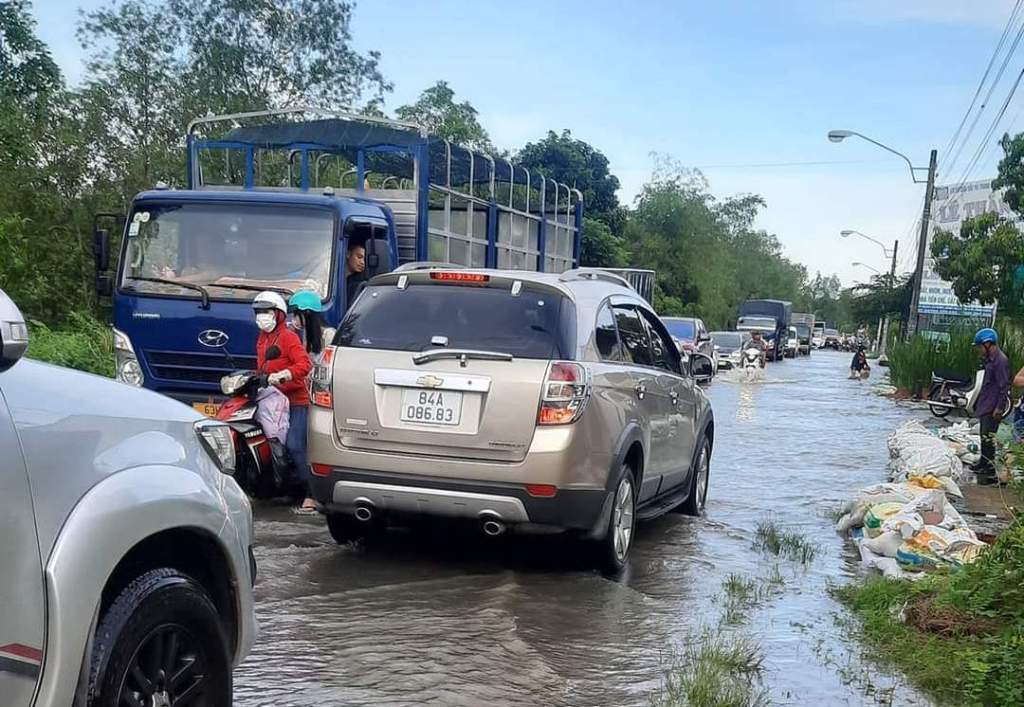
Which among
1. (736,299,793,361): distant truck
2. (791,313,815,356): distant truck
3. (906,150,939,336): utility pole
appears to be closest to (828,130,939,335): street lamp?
(906,150,939,336): utility pole

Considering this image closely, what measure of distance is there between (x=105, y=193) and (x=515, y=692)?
18422mm

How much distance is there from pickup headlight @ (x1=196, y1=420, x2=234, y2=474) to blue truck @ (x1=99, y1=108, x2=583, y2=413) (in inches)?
212

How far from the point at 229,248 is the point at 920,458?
693cm

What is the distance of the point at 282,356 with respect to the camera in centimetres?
845

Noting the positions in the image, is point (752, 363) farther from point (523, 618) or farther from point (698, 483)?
point (523, 618)

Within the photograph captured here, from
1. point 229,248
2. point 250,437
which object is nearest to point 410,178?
point 229,248

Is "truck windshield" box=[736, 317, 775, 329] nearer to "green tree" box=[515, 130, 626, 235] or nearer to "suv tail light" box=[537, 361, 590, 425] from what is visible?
"green tree" box=[515, 130, 626, 235]

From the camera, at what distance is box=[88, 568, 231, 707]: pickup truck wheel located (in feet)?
9.76

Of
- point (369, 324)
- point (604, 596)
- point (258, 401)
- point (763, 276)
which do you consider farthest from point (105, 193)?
point (763, 276)

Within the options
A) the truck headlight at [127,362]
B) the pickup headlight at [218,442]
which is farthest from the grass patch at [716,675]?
the truck headlight at [127,362]

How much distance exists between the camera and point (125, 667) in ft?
9.91

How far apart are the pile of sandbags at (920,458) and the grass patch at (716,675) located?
546 centimetres

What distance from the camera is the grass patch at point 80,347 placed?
14.0 meters

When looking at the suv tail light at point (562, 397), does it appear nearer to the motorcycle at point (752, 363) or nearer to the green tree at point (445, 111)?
the motorcycle at point (752, 363)
